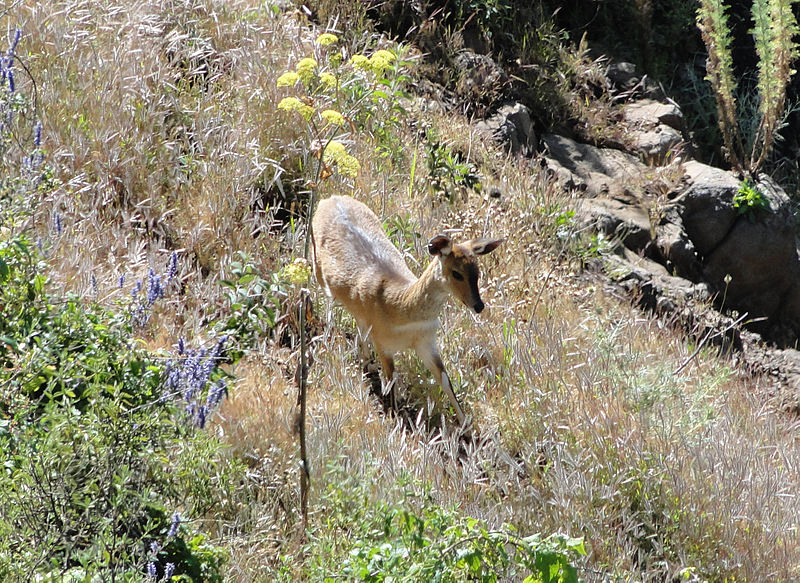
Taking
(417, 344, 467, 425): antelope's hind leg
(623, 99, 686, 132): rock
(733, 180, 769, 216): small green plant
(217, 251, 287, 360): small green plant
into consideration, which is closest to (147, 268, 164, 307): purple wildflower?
(217, 251, 287, 360): small green plant

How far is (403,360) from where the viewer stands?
636cm

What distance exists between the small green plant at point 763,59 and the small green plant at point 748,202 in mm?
546

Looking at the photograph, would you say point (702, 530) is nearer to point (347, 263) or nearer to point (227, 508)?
point (227, 508)

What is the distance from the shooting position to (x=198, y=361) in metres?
4.23

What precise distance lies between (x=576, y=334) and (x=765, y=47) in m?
4.60

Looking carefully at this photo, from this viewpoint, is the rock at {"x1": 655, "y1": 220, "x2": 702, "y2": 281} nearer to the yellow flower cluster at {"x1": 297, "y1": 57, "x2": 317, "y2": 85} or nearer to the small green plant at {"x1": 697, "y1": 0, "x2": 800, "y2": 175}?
the small green plant at {"x1": 697, "y1": 0, "x2": 800, "y2": 175}

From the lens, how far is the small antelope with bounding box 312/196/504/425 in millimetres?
5621

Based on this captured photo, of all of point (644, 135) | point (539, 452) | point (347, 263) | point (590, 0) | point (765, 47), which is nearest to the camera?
point (539, 452)

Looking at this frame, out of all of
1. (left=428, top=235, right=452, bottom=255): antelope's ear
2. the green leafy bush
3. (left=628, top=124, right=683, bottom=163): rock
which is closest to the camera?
the green leafy bush

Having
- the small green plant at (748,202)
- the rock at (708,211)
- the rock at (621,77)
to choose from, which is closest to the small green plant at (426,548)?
the rock at (708,211)

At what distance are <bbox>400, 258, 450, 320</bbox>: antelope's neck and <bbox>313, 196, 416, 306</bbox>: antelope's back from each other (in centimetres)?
28

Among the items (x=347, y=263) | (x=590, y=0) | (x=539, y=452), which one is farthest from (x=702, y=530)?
(x=590, y=0)

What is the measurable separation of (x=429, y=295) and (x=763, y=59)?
5736mm

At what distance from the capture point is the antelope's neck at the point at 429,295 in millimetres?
5746
